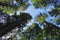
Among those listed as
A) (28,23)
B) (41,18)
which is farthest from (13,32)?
(41,18)

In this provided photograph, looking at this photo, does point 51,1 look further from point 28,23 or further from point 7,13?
point 7,13

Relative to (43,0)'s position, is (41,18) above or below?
below

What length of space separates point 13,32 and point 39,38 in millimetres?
824

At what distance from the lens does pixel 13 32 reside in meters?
6.45

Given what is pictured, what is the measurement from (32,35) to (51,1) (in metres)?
1.21

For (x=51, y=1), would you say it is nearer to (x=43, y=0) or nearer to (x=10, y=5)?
(x=43, y=0)

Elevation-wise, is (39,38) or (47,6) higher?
(47,6)

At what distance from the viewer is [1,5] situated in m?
6.48

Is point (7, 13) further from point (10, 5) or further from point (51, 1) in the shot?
point (51, 1)

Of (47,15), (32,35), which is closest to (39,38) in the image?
(32,35)

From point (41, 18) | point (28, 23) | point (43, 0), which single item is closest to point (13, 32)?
point (28, 23)

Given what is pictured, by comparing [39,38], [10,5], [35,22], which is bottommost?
[39,38]

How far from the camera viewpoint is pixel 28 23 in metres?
6.50

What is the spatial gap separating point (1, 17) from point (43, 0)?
1.41 m
